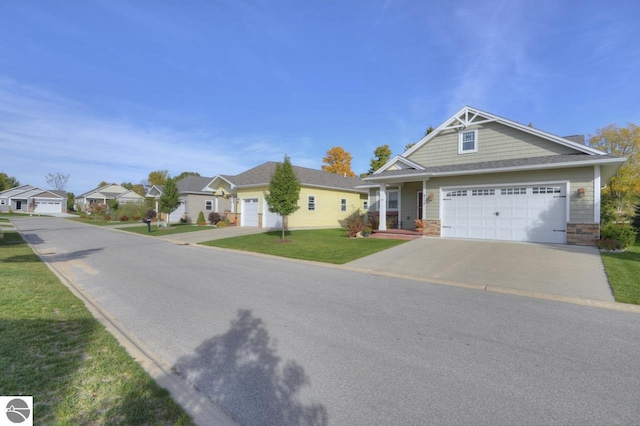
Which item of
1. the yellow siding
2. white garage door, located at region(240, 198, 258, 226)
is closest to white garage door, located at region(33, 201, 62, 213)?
the yellow siding

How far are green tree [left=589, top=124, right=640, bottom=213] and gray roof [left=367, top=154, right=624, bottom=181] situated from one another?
25.8 m

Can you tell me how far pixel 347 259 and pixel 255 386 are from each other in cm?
821

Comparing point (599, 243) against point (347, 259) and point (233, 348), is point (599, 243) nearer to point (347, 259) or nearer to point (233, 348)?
point (347, 259)

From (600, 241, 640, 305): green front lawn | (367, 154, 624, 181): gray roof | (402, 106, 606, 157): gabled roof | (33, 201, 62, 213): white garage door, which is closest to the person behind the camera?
(600, 241, 640, 305): green front lawn

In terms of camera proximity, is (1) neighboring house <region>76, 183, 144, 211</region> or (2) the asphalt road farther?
(1) neighboring house <region>76, 183, 144, 211</region>

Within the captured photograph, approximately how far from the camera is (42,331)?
4.47 meters

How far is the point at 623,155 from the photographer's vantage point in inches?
1414

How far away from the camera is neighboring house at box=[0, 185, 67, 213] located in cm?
6550

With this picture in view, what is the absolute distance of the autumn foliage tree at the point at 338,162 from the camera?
5231 centimetres

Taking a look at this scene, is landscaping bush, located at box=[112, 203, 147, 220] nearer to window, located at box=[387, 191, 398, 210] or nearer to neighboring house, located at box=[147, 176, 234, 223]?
neighboring house, located at box=[147, 176, 234, 223]

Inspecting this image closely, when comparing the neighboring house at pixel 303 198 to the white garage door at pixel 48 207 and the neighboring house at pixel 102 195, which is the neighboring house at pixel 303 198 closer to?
the neighboring house at pixel 102 195

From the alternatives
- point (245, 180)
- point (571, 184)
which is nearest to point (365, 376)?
point (571, 184)
